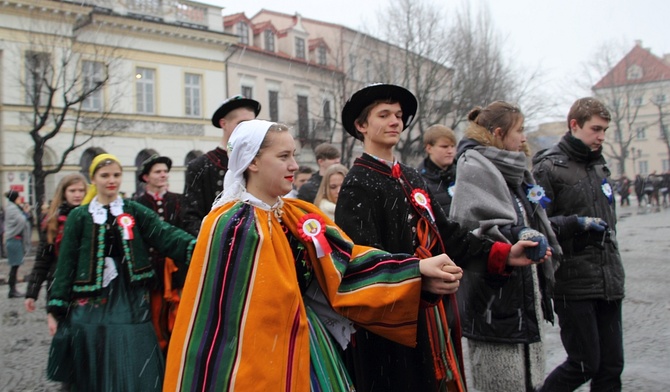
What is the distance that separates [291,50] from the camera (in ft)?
115

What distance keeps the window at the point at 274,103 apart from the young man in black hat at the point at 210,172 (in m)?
28.9

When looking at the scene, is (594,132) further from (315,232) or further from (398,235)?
(315,232)

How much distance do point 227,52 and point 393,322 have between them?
96.3ft

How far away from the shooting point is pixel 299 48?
117 ft

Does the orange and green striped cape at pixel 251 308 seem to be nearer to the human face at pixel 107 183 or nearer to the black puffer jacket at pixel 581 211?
the black puffer jacket at pixel 581 211

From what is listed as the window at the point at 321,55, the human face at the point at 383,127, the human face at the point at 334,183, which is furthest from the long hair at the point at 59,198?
the window at the point at 321,55

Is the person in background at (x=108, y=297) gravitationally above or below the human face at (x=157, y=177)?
below

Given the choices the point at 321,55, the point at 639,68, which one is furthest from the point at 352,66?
the point at 639,68

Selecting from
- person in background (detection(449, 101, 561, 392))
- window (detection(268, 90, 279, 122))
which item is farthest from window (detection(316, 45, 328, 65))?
person in background (detection(449, 101, 561, 392))

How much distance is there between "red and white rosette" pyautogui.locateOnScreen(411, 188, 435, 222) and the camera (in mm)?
3211

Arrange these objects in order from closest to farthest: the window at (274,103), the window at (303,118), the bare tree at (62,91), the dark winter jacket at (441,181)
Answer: the dark winter jacket at (441,181), the bare tree at (62,91), the window at (303,118), the window at (274,103)

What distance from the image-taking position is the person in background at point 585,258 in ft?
12.3

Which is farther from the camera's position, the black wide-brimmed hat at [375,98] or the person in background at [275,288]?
the black wide-brimmed hat at [375,98]

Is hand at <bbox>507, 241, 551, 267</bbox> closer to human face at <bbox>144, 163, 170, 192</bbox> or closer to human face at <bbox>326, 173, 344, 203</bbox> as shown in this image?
human face at <bbox>326, 173, 344, 203</bbox>
